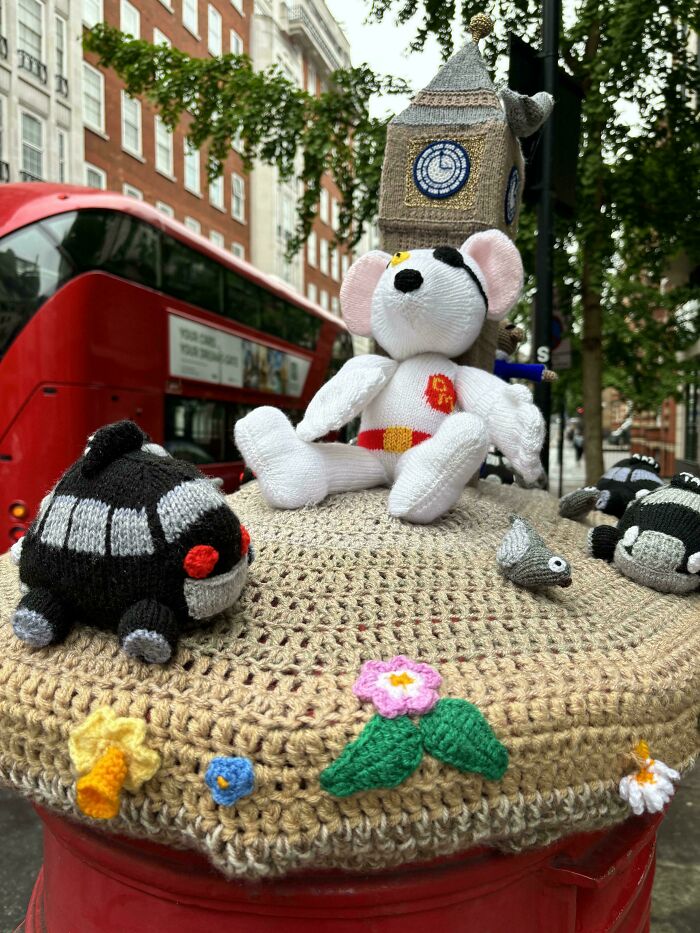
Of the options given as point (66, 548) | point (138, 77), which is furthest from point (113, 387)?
point (66, 548)

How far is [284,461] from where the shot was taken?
145 cm

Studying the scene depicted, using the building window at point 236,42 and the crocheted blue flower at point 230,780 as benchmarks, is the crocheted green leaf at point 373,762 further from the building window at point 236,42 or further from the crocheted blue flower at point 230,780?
the building window at point 236,42

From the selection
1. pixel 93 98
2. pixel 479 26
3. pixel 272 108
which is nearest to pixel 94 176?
pixel 93 98

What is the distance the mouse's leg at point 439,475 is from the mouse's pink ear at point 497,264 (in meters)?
0.44

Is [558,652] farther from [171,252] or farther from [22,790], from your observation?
[171,252]

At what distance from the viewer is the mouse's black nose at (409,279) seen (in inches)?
60.0

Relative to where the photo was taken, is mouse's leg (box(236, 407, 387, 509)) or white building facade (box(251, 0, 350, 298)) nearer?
mouse's leg (box(236, 407, 387, 509))

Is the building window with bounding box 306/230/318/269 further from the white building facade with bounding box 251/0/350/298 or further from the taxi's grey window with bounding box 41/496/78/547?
the taxi's grey window with bounding box 41/496/78/547

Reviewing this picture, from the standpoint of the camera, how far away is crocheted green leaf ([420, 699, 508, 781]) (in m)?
0.86

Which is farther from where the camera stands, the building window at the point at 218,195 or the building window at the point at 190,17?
the building window at the point at 218,195

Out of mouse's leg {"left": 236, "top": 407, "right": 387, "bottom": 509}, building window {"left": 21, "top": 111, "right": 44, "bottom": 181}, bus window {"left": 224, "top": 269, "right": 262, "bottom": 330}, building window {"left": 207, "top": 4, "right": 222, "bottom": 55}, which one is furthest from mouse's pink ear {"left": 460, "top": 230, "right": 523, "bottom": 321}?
building window {"left": 21, "top": 111, "right": 44, "bottom": 181}

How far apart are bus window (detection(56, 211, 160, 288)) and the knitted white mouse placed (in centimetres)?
365

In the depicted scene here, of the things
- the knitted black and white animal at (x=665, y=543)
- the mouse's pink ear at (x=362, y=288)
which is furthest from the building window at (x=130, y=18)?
the knitted black and white animal at (x=665, y=543)

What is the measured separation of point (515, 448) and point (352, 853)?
862 millimetres
